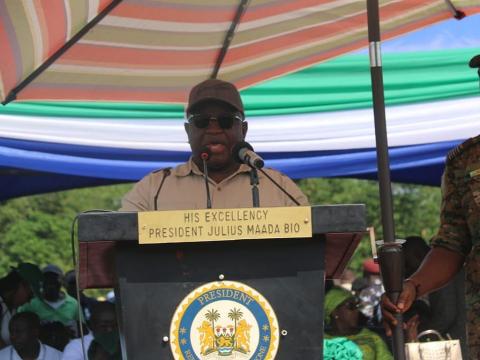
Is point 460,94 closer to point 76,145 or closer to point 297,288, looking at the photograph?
point 76,145

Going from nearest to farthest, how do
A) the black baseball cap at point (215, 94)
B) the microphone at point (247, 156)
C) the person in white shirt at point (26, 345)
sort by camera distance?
the microphone at point (247, 156)
the black baseball cap at point (215, 94)
the person in white shirt at point (26, 345)

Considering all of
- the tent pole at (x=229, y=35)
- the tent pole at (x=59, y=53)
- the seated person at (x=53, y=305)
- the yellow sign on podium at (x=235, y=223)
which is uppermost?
the tent pole at (x=229, y=35)

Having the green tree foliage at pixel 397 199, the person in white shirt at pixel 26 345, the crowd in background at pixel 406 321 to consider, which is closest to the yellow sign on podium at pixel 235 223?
the crowd in background at pixel 406 321

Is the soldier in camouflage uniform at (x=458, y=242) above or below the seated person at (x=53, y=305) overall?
below

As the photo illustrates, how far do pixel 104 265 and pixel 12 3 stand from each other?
2138mm

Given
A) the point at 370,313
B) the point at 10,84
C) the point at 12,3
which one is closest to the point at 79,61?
the point at 10,84

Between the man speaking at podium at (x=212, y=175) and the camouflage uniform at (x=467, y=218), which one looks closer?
the camouflage uniform at (x=467, y=218)

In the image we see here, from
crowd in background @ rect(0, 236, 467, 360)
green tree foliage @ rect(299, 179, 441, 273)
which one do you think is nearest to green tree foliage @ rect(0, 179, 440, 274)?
green tree foliage @ rect(299, 179, 441, 273)

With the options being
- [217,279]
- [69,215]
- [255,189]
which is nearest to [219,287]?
[217,279]

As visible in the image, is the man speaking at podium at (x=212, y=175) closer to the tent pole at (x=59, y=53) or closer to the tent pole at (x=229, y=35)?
the tent pole at (x=59, y=53)

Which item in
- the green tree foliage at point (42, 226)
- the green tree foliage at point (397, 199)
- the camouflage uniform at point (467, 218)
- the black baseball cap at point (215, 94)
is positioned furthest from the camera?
the green tree foliage at point (397, 199)

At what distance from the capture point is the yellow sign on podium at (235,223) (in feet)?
8.53

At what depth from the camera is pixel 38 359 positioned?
24.5ft

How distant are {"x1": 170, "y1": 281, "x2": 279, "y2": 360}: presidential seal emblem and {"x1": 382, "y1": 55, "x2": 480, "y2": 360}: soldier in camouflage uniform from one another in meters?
0.65
